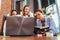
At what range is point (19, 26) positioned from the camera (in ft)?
4.82

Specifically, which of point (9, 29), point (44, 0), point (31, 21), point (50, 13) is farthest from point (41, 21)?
point (44, 0)

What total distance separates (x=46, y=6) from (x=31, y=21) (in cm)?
231

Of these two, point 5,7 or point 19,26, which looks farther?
point 5,7

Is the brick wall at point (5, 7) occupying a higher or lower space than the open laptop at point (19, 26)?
higher

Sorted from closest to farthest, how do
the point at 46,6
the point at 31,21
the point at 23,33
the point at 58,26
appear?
the point at 23,33 → the point at 31,21 → the point at 58,26 → the point at 46,6

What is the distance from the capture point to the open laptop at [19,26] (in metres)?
1.45

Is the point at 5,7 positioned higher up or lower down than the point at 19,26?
higher up

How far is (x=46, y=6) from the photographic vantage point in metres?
3.81

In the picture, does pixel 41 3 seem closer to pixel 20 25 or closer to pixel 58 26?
pixel 58 26

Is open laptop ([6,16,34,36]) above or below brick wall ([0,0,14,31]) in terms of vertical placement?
below

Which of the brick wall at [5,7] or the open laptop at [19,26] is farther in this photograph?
the brick wall at [5,7]

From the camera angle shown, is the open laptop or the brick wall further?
the brick wall

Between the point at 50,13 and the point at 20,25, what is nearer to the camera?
the point at 20,25

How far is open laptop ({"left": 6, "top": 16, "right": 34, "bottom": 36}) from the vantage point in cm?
145
